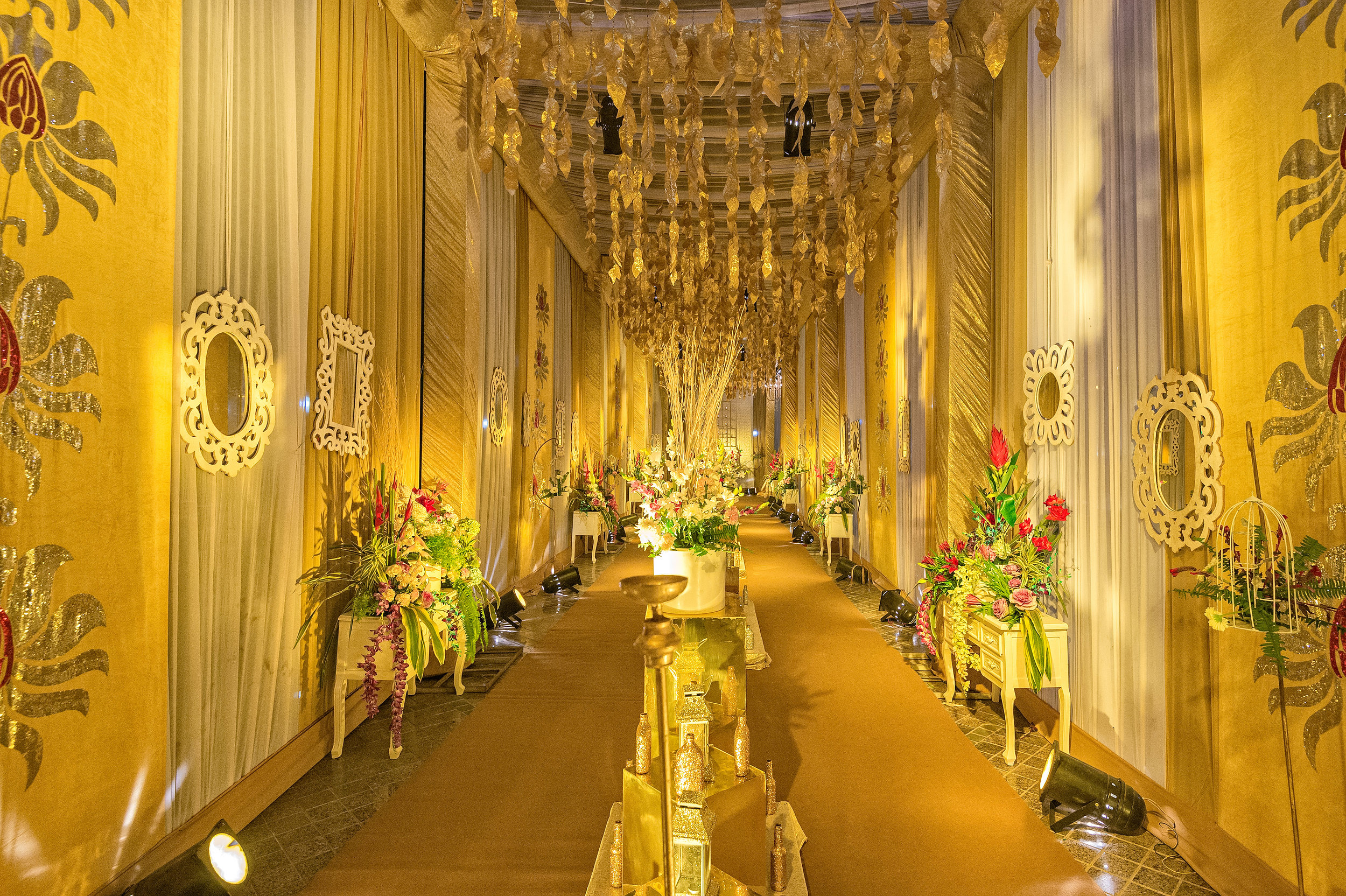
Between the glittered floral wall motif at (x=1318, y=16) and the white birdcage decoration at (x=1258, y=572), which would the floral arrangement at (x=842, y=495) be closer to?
the white birdcage decoration at (x=1258, y=572)

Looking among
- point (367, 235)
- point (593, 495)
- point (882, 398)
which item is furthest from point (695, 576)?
point (593, 495)

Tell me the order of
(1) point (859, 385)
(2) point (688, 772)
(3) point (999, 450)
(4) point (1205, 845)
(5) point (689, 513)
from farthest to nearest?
(1) point (859, 385) < (3) point (999, 450) < (5) point (689, 513) < (4) point (1205, 845) < (2) point (688, 772)

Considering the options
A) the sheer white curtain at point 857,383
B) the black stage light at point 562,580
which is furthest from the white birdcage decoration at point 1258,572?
the sheer white curtain at point 857,383

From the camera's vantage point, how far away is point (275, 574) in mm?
2928

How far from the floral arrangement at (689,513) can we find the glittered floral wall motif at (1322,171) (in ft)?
7.27

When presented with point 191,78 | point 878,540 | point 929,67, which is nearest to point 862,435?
point 878,540

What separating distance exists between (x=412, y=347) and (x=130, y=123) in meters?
2.38

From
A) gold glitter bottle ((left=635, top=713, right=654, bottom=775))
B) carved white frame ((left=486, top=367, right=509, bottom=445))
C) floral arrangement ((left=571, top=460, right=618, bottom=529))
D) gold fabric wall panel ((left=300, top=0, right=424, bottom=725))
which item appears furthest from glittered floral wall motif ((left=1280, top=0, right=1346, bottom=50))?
floral arrangement ((left=571, top=460, right=618, bottom=529))

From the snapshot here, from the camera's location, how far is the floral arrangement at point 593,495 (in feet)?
29.8

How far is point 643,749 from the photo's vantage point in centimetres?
185

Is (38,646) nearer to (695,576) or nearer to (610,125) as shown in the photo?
(695,576)

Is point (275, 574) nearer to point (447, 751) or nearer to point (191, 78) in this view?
point (447, 751)

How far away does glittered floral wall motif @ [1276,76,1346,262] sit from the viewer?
6.19 ft

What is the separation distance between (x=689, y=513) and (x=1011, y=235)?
2.71 meters
